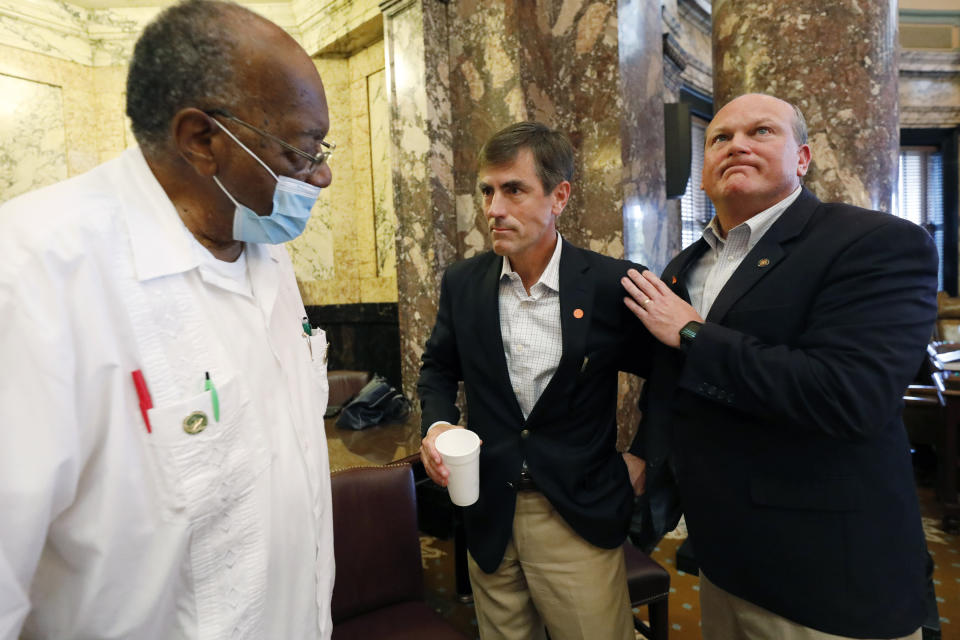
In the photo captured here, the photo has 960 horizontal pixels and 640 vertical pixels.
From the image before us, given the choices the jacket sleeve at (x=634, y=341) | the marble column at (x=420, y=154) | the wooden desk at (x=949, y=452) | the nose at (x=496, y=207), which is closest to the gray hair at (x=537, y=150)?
the nose at (x=496, y=207)

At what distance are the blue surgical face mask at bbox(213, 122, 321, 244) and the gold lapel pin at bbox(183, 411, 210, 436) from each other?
14.3 inches

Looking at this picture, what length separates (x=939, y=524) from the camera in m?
3.68

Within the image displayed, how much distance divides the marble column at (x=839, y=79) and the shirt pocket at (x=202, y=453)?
2531 millimetres

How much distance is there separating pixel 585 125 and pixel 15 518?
10.8 ft

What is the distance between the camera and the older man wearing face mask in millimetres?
752

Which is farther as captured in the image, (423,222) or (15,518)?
(423,222)

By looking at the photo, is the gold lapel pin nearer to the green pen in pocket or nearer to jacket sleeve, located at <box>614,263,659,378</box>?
the green pen in pocket

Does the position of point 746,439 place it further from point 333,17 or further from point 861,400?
point 333,17

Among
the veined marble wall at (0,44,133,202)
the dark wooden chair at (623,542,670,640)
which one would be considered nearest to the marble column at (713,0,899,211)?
the dark wooden chair at (623,542,670,640)

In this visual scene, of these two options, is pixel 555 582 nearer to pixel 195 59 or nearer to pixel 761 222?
pixel 761 222

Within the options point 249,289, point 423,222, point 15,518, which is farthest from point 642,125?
point 15,518

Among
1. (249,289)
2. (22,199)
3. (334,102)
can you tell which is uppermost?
(334,102)

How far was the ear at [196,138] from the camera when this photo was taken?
94cm

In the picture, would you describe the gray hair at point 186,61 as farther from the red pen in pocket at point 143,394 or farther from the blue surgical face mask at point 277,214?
the red pen in pocket at point 143,394
